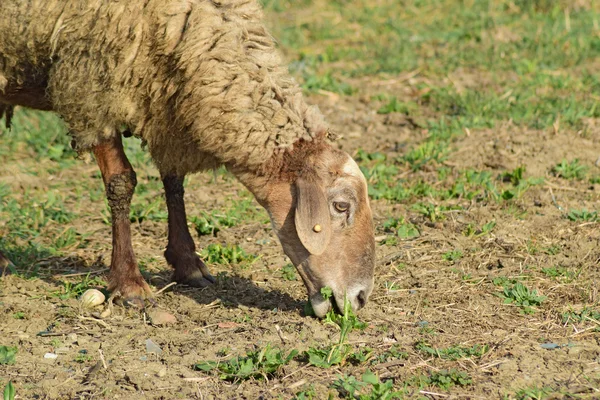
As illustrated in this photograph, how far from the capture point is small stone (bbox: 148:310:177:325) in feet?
15.5

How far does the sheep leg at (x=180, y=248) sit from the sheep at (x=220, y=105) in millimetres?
675

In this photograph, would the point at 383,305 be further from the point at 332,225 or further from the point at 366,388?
the point at 366,388

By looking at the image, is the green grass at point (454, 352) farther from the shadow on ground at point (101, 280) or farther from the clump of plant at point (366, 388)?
the shadow on ground at point (101, 280)

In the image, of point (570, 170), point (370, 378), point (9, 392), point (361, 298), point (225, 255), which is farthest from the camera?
point (570, 170)

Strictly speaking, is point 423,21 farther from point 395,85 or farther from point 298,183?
point 298,183

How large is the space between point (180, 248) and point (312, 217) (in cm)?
126

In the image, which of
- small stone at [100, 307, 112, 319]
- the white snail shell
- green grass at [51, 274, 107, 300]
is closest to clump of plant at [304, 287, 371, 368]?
small stone at [100, 307, 112, 319]

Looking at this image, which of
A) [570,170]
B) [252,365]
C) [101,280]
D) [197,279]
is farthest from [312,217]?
[570,170]

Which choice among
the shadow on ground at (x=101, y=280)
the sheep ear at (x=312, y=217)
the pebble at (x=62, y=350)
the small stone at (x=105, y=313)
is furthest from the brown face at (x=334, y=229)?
the pebble at (x=62, y=350)

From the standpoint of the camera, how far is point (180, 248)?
5.46m

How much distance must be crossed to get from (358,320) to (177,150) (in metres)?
1.34

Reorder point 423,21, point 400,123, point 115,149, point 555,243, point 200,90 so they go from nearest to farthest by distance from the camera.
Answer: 1. point 200,90
2. point 115,149
3. point 555,243
4. point 400,123
5. point 423,21

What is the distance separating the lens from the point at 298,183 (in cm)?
455

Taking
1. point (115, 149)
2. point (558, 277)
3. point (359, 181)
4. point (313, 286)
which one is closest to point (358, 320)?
point (313, 286)
